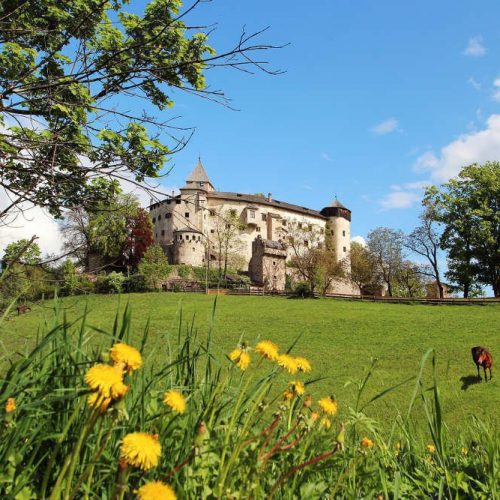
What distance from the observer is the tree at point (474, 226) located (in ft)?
138

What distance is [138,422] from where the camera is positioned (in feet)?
5.57

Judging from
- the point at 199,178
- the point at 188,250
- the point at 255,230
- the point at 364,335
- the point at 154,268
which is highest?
the point at 199,178

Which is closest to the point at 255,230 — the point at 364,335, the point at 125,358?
the point at 364,335

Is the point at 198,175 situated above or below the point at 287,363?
above

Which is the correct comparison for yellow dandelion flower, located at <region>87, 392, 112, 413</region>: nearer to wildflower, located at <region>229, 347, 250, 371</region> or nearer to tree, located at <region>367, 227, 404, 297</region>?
wildflower, located at <region>229, 347, 250, 371</region>

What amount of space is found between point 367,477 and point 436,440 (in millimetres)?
383

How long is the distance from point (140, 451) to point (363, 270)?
2815 inches

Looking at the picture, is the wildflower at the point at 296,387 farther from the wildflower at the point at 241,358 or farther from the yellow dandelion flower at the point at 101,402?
the yellow dandelion flower at the point at 101,402

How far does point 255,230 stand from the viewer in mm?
85688

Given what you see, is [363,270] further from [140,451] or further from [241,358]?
[140,451]

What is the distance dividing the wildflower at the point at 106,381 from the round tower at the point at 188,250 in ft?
245

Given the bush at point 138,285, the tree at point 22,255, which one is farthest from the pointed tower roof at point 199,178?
the tree at point 22,255

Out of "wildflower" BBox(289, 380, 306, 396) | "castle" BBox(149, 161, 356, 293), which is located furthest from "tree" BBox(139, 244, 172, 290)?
"wildflower" BBox(289, 380, 306, 396)

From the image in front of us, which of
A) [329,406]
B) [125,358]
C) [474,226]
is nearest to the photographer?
[125,358]
